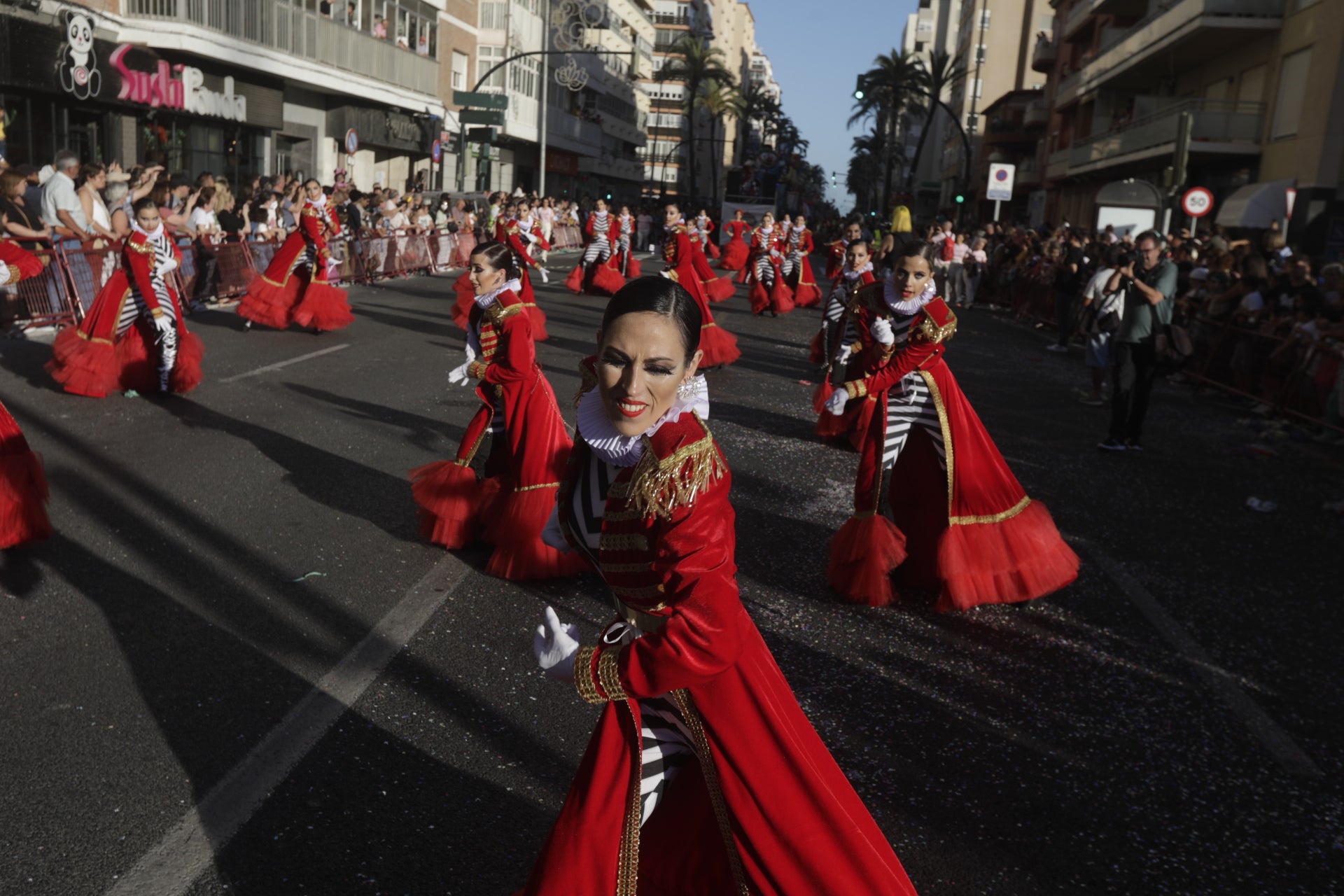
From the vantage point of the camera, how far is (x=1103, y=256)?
19.5 meters

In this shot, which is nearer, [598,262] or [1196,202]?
[1196,202]

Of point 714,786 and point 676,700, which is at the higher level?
point 676,700

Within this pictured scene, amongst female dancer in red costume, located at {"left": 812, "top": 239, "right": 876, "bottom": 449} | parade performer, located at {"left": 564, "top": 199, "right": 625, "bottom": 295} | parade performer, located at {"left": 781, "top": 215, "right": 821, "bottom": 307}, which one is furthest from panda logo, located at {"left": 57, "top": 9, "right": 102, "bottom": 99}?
female dancer in red costume, located at {"left": 812, "top": 239, "right": 876, "bottom": 449}

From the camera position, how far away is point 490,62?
51.8 metres

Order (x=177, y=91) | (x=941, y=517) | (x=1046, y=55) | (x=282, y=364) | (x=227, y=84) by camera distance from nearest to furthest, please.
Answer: (x=941, y=517), (x=282, y=364), (x=177, y=91), (x=227, y=84), (x=1046, y=55)

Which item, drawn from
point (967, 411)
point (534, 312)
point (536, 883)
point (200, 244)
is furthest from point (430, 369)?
point (536, 883)

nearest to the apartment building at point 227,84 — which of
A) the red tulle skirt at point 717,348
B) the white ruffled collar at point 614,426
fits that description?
the red tulle skirt at point 717,348

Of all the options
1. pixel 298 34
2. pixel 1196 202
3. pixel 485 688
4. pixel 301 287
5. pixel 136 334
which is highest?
pixel 298 34

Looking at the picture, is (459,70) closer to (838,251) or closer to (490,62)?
(490,62)

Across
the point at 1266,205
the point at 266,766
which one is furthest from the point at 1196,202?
the point at 266,766

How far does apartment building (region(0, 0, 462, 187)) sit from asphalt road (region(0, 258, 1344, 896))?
16.4 metres

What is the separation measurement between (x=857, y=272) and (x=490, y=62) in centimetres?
4427

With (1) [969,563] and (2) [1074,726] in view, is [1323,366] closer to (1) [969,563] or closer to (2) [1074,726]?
(1) [969,563]

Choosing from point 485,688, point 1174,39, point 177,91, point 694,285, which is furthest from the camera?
point 1174,39
